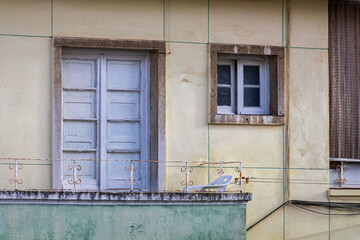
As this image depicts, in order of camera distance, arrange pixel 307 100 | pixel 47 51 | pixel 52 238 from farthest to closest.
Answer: pixel 307 100, pixel 47 51, pixel 52 238

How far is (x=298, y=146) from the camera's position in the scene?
1433 centimetres

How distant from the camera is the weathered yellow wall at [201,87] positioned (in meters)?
13.4

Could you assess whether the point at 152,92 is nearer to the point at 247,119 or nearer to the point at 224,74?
the point at 224,74

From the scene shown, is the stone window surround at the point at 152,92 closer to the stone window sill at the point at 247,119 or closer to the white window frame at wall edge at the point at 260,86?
the stone window sill at the point at 247,119

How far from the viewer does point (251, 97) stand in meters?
14.5

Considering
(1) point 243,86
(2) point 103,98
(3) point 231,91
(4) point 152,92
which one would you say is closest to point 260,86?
(1) point 243,86

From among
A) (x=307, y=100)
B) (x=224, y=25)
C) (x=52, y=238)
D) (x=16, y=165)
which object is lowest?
(x=52, y=238)

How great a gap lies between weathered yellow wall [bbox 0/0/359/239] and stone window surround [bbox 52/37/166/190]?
13 centimetres

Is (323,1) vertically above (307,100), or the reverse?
(323,1)

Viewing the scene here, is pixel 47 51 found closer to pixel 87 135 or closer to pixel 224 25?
pixel 87 135

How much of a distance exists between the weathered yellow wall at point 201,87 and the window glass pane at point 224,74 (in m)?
0.43

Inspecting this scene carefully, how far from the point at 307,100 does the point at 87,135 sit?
4088 millimetres

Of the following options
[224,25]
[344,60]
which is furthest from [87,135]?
[344,60]

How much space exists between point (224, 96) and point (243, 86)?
40cm
